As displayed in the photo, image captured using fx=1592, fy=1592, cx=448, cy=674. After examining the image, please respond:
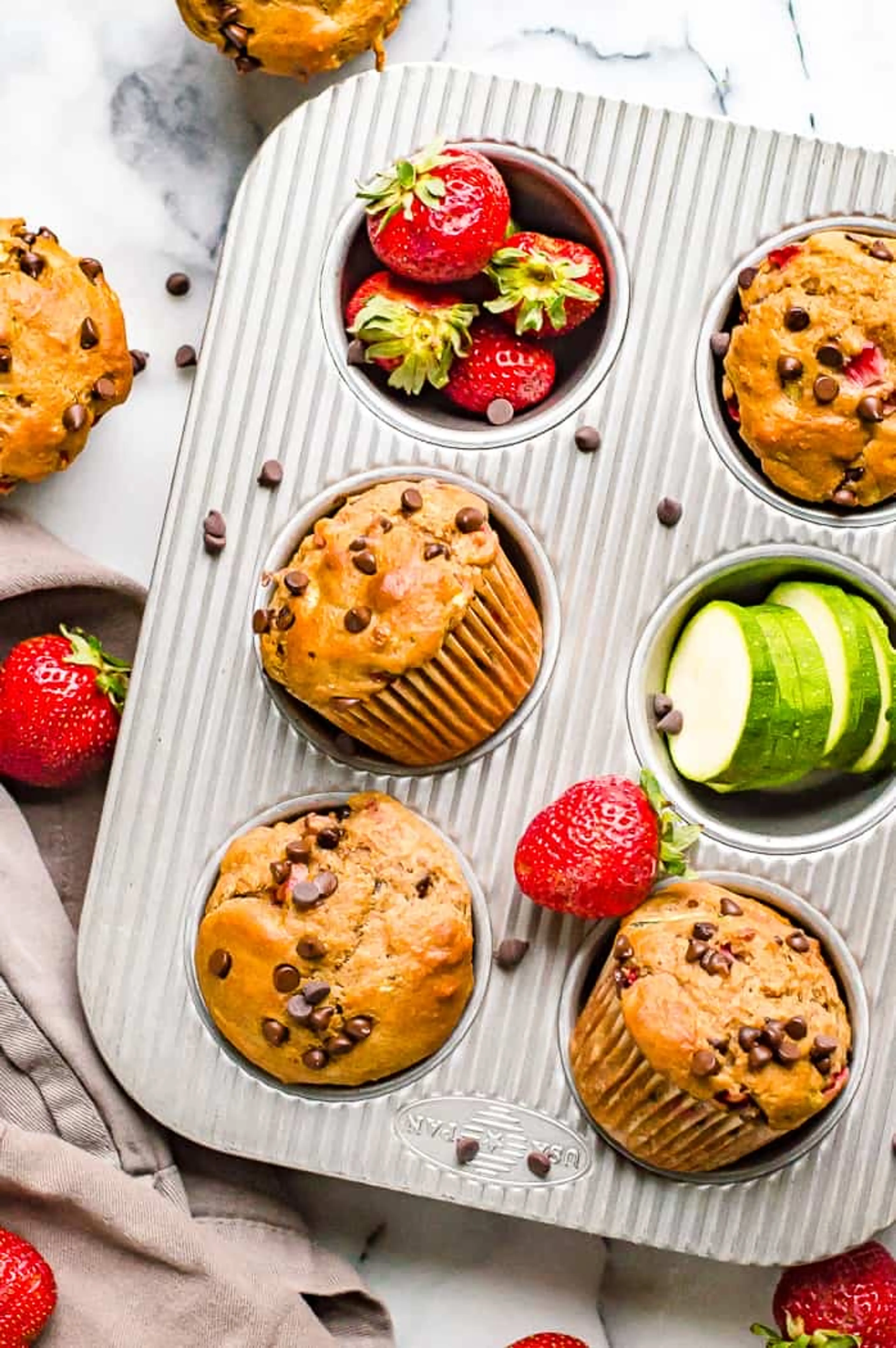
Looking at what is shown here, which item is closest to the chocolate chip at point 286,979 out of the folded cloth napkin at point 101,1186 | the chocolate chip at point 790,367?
the folded cloth napkin at point 101,1186

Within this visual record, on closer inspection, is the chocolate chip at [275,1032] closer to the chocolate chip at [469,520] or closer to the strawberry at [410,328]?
the chocolate chip at [469,520]

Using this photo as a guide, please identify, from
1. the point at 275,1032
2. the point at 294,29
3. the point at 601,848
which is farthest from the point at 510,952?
the point at 294,29

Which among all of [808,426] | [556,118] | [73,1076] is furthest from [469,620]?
[73,1076]

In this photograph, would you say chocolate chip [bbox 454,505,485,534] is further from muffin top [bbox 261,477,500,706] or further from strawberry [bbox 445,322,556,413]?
strawberry [bbox 445,322,556,413]

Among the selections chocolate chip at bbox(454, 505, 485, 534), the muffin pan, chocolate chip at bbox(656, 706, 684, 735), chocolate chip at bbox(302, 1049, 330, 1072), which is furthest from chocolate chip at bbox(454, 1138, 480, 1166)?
chocolate chip at bbox(454, 505, 485, 534)

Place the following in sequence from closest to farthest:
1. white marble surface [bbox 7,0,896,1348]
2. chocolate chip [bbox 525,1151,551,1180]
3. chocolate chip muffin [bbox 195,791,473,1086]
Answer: chocolate chip muffin [bbox 195,791,473,1086], chocolate chip [bbox 525,1151,551,1180], white marble surface [bbox 7,0,896,1348]

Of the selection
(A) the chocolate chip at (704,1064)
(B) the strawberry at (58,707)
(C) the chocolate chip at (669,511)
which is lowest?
(A) the chocolate chip at (704,1064)

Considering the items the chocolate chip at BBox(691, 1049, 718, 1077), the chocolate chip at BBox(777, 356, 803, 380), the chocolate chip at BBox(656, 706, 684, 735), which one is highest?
the chocolate chip at BBox(777, 356, 803, 380)
